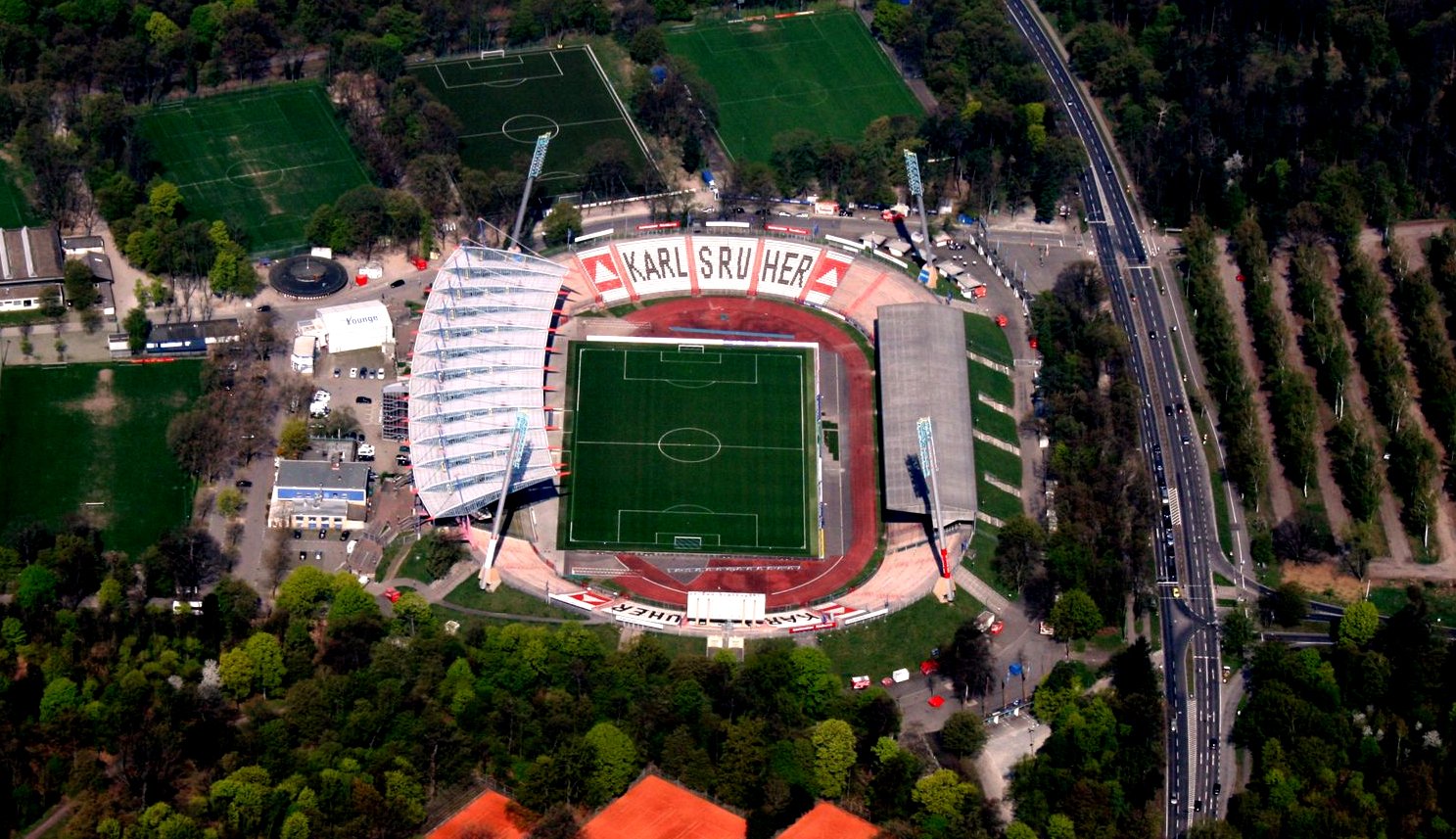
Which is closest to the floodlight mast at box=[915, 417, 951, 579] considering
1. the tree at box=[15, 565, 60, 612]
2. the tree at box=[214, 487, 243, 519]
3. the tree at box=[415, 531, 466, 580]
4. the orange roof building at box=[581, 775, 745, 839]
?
the orange roof building at box=[581, 775, 745, 839]

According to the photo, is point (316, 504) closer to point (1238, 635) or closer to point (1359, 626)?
point (1238, 635)

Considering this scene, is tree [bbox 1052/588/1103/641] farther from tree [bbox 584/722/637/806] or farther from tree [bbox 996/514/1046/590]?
tree [bbox 584/722/637/806]

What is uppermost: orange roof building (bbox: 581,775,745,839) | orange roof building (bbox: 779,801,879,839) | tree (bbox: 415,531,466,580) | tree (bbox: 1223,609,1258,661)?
tree (bbox: 415,531,466,580)

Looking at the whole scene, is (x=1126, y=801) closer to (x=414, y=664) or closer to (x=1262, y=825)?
(x=1262, y=825)

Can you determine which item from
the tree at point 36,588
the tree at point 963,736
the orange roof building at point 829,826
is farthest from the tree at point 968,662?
the tree at point 36,588

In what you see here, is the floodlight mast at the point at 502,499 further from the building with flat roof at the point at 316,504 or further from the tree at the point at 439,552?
the building with flat roof at the point at 316,504

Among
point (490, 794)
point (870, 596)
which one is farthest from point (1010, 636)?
point (490, 794)
